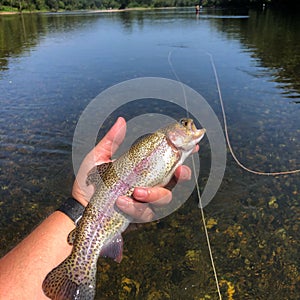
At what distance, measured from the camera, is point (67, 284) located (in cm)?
353

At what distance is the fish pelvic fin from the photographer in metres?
3.48

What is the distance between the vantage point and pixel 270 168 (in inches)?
350

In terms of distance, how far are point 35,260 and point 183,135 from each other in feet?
7.94

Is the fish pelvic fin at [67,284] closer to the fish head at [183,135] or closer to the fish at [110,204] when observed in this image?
the fish at [110,204]

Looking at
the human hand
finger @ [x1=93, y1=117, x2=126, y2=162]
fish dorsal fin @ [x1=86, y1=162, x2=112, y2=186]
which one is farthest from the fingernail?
finger @ [x1=93, y1=117, x2=126, y2=162]

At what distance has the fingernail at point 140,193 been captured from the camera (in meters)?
3.85

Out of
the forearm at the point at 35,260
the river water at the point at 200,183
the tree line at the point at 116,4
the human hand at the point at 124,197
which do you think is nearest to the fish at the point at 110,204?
the human hand at the point at 124,197

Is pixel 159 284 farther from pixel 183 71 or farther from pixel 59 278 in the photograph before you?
pixel 183 71

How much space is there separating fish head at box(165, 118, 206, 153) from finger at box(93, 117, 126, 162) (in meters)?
0.75

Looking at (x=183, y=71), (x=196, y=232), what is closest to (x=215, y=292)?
(x=196, y=232)

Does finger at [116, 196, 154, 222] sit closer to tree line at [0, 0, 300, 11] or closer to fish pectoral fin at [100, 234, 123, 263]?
fish pectoral fin at [100, 234, 123, 263]

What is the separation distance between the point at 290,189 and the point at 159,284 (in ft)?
14.4

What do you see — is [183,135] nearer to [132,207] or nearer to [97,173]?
[132,207]

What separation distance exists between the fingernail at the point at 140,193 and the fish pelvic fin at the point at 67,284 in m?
1.08
